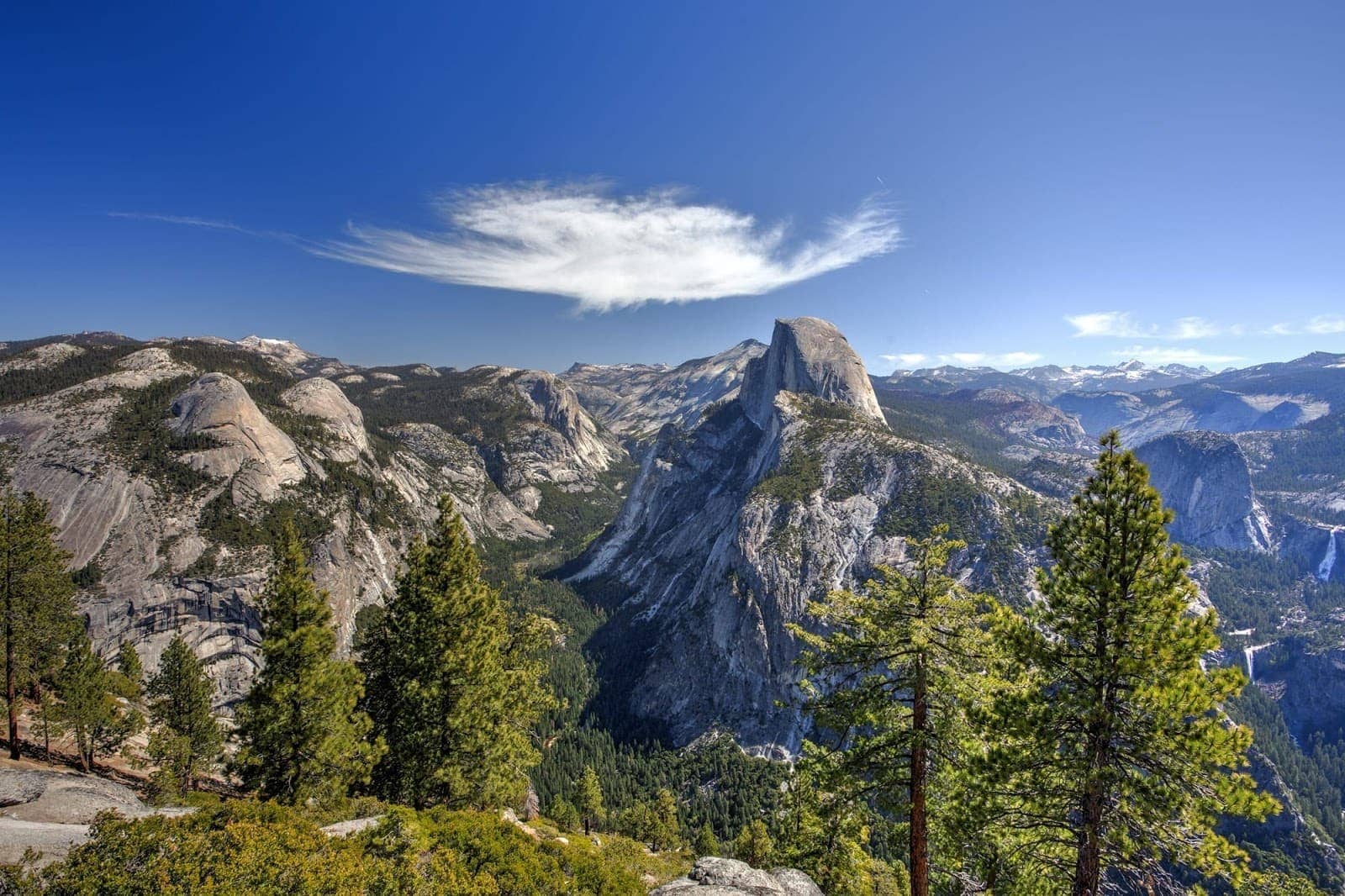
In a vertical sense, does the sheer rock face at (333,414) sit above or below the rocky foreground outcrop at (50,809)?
above

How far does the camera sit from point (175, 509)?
311 ft

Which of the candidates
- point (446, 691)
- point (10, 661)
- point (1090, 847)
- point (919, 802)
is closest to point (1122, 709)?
point (1090, 847)

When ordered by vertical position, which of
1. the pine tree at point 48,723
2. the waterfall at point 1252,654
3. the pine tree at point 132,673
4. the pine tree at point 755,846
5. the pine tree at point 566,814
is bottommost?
the waterfall at point 1252,654

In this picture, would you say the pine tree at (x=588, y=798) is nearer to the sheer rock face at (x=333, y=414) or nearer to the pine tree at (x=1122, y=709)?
the pine tree at (x=1122, y=709)

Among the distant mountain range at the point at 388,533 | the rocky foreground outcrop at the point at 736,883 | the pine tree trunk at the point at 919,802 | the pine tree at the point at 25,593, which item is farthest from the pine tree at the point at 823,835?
the distant mountain range at the point at 388,533

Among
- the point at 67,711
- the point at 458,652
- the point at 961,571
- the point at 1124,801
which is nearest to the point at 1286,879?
the point at 1124,801

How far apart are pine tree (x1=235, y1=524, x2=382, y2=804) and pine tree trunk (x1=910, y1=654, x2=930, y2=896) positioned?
22145 mm

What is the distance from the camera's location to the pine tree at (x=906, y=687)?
503 inches

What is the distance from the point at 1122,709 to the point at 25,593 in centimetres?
4900

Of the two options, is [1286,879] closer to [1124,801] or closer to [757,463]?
[1124,801]

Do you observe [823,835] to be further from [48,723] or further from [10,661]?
[10,661]

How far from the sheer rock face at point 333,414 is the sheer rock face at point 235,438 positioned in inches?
869

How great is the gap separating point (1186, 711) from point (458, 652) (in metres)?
23.5

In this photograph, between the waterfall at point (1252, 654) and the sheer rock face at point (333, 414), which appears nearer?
the sheer rock face at point (333, 414)
